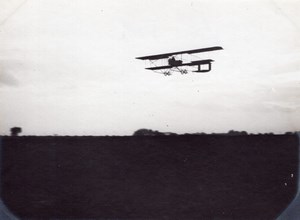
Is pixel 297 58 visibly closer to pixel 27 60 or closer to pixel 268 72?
pixel 268 72

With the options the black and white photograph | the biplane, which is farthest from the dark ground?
the biplane

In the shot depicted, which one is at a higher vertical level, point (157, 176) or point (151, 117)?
point (151, 117)

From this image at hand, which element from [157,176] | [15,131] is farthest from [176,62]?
[15,131]

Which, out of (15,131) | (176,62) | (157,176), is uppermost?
(176,62)

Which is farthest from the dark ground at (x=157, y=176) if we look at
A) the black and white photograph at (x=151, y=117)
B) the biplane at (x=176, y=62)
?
the biplane at (x=176, y=62)

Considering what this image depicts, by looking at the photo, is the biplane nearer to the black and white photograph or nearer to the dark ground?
the black and white photograph

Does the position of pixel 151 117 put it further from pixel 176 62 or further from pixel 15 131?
pixel 15 131
